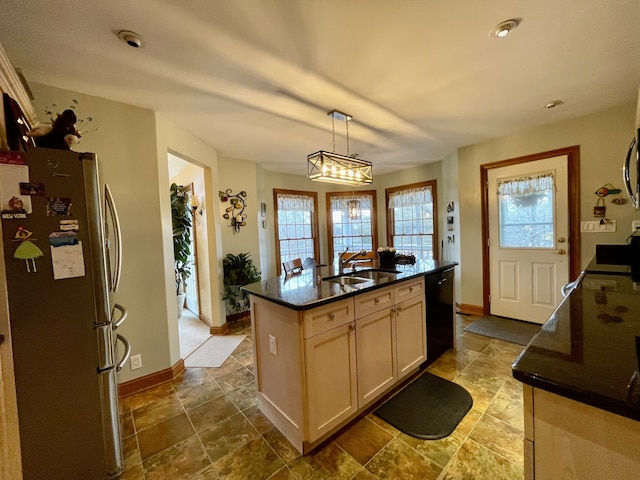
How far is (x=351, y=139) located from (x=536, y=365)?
10.4 ft

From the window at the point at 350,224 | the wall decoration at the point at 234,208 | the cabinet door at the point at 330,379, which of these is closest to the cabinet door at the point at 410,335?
the cabinet door at the point at 330,379

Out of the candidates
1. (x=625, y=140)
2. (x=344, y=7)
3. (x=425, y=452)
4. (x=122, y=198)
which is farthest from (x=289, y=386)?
(x=625, y=140)

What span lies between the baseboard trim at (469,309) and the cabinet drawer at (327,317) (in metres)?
2.98

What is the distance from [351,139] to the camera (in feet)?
11.1

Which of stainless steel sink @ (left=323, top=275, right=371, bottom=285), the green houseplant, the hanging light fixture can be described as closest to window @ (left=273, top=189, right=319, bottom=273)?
the green houseplant

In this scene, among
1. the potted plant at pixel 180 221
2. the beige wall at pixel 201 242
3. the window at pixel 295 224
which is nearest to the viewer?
the beige wall at pixel 201 242

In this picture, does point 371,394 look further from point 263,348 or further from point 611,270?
point 611,270

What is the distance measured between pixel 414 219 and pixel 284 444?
4.39 meters

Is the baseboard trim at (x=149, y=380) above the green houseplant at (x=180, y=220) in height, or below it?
below

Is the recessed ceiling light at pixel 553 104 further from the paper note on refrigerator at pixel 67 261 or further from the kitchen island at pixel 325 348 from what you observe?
the paper note on refrigerator at pixel 67 261

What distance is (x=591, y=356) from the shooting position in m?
0.70

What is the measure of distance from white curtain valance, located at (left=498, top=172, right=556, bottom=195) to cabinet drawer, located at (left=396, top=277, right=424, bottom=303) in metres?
2.21

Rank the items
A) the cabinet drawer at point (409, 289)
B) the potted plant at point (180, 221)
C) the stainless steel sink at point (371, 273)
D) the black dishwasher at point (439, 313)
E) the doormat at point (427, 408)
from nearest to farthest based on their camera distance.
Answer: the doormat at point (427, 408) < the cabinet drawer at point (409, 289) < the stainless steel sink at point (371, 273) < the black dishwasher at point (439, 313) < the potted plant at point (180, 221)

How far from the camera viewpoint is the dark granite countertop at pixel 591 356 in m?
0.56
